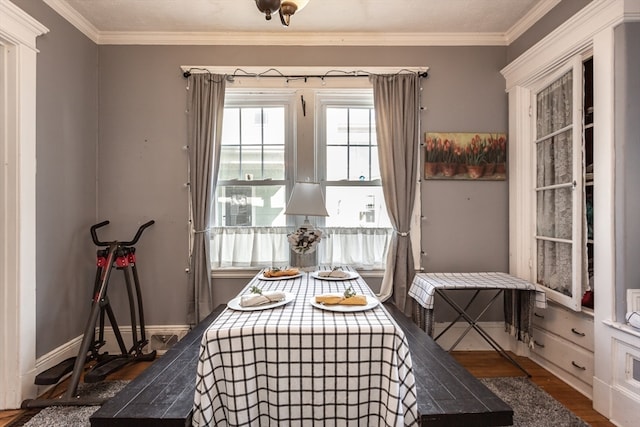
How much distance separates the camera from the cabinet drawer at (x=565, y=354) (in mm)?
2271

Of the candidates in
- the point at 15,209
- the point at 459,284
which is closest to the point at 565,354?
the point at 459,284

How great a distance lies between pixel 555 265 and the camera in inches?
102

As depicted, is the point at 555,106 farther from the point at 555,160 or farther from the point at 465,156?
the point at 465,156

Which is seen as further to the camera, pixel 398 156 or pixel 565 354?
pixel 398 156

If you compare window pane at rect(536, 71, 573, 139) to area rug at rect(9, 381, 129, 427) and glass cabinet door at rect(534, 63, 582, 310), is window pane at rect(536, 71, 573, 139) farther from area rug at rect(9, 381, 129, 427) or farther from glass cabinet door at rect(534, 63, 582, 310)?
area rug at rect(9, 381, 129, 427)

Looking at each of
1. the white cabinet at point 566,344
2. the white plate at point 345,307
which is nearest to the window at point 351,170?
the white cabinet at point 566,344

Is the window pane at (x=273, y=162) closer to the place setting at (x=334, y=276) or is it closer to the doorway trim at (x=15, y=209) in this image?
the place setting at (x=334, y=276)

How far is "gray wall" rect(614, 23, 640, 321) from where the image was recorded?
1975 mm

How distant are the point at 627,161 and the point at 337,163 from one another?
2056mm

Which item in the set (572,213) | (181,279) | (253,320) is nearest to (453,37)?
(572,213)

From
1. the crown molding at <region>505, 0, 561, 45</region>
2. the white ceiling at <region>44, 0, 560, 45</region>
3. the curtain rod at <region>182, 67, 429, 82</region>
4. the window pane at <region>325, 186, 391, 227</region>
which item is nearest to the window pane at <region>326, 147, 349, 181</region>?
the window pane at <region>325, 186, 391, 227</region>

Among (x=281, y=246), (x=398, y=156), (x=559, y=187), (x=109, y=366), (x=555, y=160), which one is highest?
(x=398, y=156)

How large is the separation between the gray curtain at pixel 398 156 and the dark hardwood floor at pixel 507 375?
673mm

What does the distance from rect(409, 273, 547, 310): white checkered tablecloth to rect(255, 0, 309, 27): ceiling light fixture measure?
1985 millimetres
